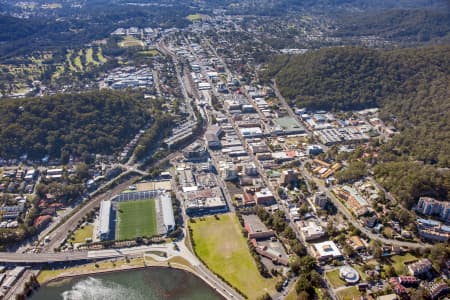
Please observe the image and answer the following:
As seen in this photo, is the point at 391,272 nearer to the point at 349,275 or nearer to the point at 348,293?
the point at 349,275

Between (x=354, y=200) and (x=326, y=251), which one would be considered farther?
(x=354, y=200)

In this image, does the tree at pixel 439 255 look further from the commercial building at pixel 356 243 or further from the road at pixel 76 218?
the road at pixel 76 218

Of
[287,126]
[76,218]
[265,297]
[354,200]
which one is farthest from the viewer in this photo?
[287,126]

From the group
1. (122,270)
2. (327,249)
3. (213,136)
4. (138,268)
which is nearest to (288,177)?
(327,249)

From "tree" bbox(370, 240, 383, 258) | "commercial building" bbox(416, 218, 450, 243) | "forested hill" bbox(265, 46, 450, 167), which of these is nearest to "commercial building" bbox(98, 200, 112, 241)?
"tree" bbox(370, 240, 383, 258)

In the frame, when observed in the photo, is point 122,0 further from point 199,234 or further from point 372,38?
point 199,234

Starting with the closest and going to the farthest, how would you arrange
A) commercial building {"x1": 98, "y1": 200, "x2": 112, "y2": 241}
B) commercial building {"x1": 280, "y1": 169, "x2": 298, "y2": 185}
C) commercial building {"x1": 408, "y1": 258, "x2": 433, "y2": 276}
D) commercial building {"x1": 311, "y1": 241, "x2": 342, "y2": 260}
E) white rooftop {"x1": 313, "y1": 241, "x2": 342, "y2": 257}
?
commercial building {"x1": 408, "y1": 258, "x2": 433, "y2": 276} < commercial building {"x1": 311, "y1": 241, "x2": 342, "y2": 260} < white rooftop {"x1": 313, "y1": 241, "x2": 342, "y2": 257} < commercial building {"x1": 98, "y1": 200, "x2": 112, "y2": 241} < commercial building {"x1": 280, "y1": 169, "x2": 298, "y2": 185}

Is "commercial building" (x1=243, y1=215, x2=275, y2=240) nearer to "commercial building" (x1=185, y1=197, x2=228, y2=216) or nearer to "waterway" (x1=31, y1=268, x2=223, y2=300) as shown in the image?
"commercial building" (x1=185, y1=197, x2=228, y2=216)
